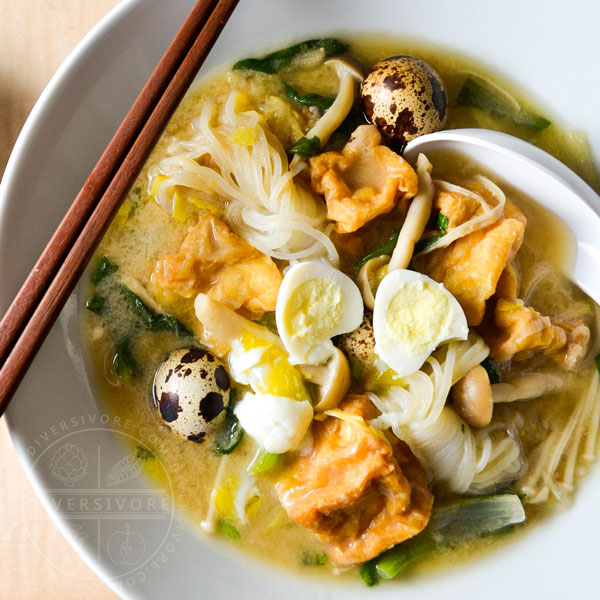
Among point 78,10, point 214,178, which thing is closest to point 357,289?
point 214,178

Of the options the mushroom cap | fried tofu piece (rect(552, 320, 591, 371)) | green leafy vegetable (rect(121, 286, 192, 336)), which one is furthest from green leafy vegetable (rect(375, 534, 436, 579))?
the mushroom cap

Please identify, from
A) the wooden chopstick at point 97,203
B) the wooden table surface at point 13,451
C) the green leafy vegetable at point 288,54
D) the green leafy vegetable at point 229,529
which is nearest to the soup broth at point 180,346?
the green leafy vegetable at point 229,529

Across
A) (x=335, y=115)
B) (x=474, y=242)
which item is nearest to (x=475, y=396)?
(x=474, y=242)

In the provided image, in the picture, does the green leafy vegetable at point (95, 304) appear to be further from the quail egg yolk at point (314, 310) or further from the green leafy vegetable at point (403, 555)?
the green leafy vegetable at point (403, 555)

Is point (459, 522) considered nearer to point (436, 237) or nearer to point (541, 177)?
point (436, 237)

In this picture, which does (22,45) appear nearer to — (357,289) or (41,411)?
(41,411)
